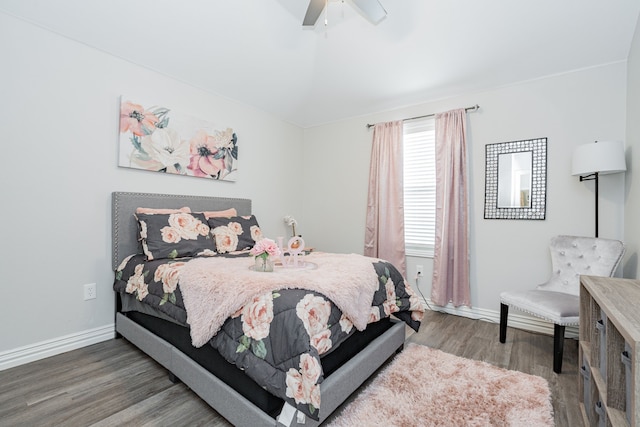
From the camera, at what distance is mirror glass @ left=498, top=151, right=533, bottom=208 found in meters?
2.94

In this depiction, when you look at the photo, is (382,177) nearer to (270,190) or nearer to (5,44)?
(270,190)

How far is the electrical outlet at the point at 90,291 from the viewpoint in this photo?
2468 millimetres

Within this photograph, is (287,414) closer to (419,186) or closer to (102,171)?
(102,171)

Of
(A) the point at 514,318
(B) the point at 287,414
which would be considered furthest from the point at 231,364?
(A) the point at 514,318

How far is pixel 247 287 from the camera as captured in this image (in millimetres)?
1495

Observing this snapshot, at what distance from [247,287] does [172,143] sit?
2.16 metres

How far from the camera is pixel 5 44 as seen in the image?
2.07 meters

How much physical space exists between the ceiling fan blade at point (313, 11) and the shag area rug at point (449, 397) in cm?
262

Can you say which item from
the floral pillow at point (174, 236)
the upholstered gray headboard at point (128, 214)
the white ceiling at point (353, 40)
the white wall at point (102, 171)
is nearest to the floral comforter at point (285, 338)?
the floral pillow at point (174, 236)

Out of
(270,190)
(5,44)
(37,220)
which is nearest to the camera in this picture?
(5,44)

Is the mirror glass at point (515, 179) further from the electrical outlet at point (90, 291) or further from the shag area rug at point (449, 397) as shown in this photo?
the electrical outlet at point (90, 291)

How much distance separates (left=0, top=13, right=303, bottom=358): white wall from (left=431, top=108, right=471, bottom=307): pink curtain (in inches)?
119

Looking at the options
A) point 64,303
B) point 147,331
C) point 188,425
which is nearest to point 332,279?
point 188,425

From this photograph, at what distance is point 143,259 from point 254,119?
2269 millimetres
